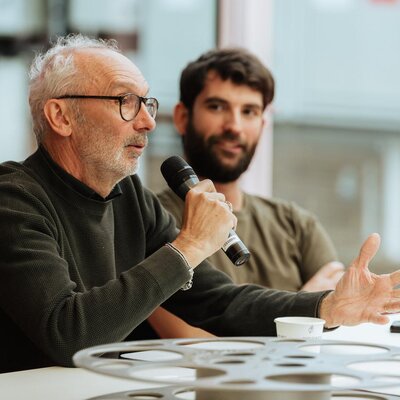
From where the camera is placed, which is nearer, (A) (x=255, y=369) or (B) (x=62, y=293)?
(A) (x=255, y=369)

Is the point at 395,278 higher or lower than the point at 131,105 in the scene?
lower

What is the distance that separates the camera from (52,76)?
6.84 feet

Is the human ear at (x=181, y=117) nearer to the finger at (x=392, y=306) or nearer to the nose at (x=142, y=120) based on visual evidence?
the nose at (x=142, y=120)

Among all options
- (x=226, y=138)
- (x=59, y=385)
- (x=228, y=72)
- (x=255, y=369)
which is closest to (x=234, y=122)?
(x=226, y=138)

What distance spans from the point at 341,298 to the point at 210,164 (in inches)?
40.6

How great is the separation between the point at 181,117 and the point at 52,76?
1.01 meters

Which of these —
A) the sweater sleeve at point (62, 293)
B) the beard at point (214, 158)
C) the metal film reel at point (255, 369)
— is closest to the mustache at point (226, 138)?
the beard at point (214, 158)

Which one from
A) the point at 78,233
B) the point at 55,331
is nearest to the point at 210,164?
the point at 78,233

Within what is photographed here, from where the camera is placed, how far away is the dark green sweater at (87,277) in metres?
1.70

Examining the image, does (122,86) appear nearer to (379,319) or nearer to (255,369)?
(379,319)

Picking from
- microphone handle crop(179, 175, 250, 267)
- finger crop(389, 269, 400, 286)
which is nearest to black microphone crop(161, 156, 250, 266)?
microphone handle crop(179, 175, 250, 267)

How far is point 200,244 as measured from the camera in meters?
1.84

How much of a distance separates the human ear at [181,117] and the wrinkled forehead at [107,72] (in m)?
0.90

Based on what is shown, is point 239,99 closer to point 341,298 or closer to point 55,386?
point 341,298
